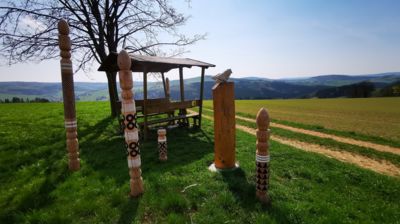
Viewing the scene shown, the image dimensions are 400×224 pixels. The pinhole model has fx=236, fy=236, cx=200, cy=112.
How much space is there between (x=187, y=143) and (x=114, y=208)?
456cm

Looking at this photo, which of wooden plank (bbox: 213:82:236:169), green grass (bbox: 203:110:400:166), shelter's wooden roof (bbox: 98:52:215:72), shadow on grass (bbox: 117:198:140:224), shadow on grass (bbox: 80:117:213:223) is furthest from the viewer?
shelter's wooden roof (bbox: 98:52:215:72)

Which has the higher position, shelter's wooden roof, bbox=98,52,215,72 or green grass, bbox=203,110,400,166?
shelter's wooden roof, bbox=98,52,215,72

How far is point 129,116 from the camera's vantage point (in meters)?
4.01

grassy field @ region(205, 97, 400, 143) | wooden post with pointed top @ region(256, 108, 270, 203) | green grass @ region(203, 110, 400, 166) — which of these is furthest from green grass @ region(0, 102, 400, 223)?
grassy field @ region(205, 97, 400, 143)

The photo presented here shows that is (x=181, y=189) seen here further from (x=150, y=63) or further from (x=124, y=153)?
(x=150, y=63)

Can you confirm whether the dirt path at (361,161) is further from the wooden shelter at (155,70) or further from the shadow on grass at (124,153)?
the wooden shelter at (155,70)

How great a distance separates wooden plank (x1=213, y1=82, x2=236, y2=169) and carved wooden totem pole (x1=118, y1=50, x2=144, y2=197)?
195 cm

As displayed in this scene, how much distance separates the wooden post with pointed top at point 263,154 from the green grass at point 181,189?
25 cm

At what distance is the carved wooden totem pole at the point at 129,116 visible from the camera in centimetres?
392

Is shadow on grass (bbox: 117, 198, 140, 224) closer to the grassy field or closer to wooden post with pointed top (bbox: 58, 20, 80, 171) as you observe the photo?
wooden post with pointed top (bbox: 58, 20, 80, 171)

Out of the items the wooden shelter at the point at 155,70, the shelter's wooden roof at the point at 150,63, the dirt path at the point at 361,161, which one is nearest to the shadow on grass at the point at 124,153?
the wooden shelter at the point at 155,70

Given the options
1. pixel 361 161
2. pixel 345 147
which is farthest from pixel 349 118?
pixel 361 161

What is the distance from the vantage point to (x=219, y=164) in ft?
17.8

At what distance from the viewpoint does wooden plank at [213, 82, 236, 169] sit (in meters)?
5.24
